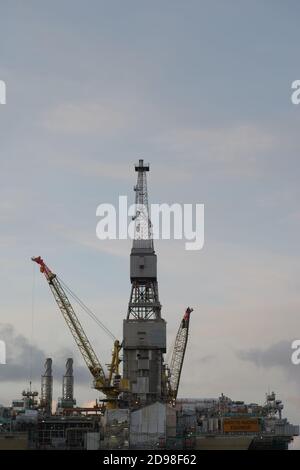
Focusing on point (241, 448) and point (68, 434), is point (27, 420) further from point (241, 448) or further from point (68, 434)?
point (241, 448)

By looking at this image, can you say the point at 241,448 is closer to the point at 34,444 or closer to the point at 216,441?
the point at 216,441
